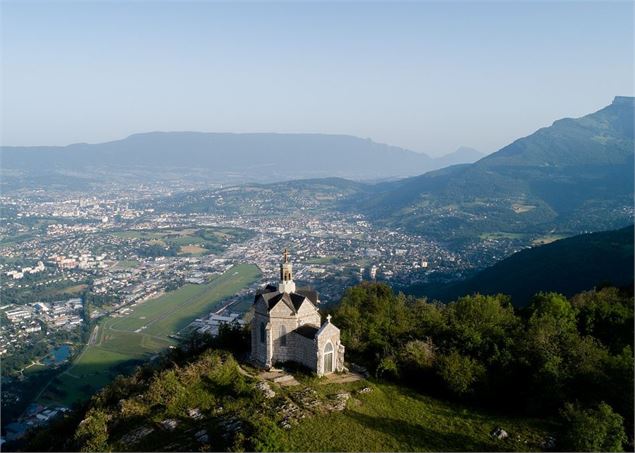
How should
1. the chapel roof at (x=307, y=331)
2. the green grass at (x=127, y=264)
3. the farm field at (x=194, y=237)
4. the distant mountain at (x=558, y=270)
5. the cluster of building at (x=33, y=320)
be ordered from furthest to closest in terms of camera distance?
the farm field at (x=194, y=237) → the green grass at (x=127, y=264) → the cluster of building at (x=33, y=320) → the distant mountain at (x=558, y=270) → the chapel roof at (x=307, y=331)

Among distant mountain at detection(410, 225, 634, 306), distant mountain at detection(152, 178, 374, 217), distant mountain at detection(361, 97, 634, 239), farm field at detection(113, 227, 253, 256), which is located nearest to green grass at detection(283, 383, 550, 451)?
distant mountain at detection(410, 225, 634, 306)

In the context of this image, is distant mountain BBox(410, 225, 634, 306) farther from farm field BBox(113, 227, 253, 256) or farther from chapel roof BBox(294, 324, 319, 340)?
farm field BBox(113, 227, 253, 256)

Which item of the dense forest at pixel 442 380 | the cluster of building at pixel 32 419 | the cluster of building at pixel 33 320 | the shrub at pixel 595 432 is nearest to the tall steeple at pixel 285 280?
the dense forest at pixel 442 380

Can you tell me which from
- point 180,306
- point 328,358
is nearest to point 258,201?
point 180,306

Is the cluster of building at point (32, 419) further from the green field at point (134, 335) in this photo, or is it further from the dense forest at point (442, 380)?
the dense forest at point (442, 380)

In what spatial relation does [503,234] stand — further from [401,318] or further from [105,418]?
[105,418]
